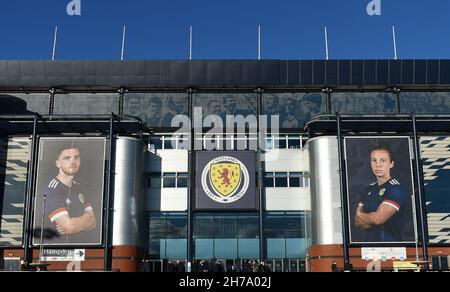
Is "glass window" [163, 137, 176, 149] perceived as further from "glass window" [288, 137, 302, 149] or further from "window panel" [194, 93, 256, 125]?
"glass window" [288, 137, 302, 149]

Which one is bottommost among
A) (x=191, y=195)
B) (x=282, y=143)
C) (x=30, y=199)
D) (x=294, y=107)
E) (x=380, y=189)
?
(x=30, y=199)

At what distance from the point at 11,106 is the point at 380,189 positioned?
4326 cm

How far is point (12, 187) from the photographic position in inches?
2327

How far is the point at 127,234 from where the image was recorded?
57469mm

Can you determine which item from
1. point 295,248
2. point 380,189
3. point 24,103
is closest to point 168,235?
point 295,248

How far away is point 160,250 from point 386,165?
26606 millimetres

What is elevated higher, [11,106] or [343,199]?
[11,106]

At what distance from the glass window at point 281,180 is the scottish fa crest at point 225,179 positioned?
3626 mm

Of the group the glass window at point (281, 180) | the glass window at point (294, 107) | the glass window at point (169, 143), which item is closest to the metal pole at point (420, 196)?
the glass window at point (294, 107)

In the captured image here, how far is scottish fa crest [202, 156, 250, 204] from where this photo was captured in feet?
197

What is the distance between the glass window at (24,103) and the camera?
208ft

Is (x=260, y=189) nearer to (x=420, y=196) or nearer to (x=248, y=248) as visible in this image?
(x=248, y=248)
